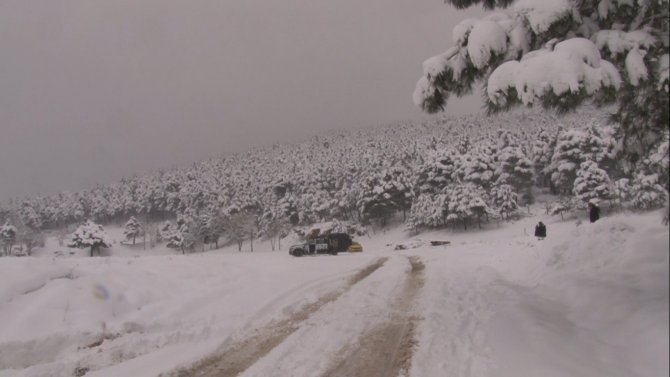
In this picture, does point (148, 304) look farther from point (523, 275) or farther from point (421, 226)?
point (421, 226)

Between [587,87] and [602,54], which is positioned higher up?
[602,54]

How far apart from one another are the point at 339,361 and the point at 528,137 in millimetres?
108833

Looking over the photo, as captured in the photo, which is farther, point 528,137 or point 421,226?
point 528,137

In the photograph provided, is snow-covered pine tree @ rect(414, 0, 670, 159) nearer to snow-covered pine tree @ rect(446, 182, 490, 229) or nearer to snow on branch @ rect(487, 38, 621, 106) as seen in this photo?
snow on branch @ rect(487, 38, 621, 106)

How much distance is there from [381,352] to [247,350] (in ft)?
7.55

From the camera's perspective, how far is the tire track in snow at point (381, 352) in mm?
5805

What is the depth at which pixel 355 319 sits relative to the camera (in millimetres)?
8812

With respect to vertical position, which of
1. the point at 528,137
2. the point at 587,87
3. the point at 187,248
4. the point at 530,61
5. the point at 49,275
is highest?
the point at 528,137

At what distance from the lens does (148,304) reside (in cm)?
1058

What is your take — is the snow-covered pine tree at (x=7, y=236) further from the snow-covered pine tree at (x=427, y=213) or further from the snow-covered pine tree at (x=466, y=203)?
the snow-covered pine tree at (x=466, y=203)

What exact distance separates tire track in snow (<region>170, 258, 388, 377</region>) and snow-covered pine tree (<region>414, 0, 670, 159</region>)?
488cm

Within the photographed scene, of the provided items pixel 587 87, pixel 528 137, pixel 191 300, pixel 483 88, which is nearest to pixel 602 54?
pixel 587 87

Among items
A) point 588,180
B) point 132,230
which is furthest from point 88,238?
point 588,180

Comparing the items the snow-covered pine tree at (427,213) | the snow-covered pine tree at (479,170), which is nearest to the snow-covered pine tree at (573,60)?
the snow-covered pine tree at (427,213)
